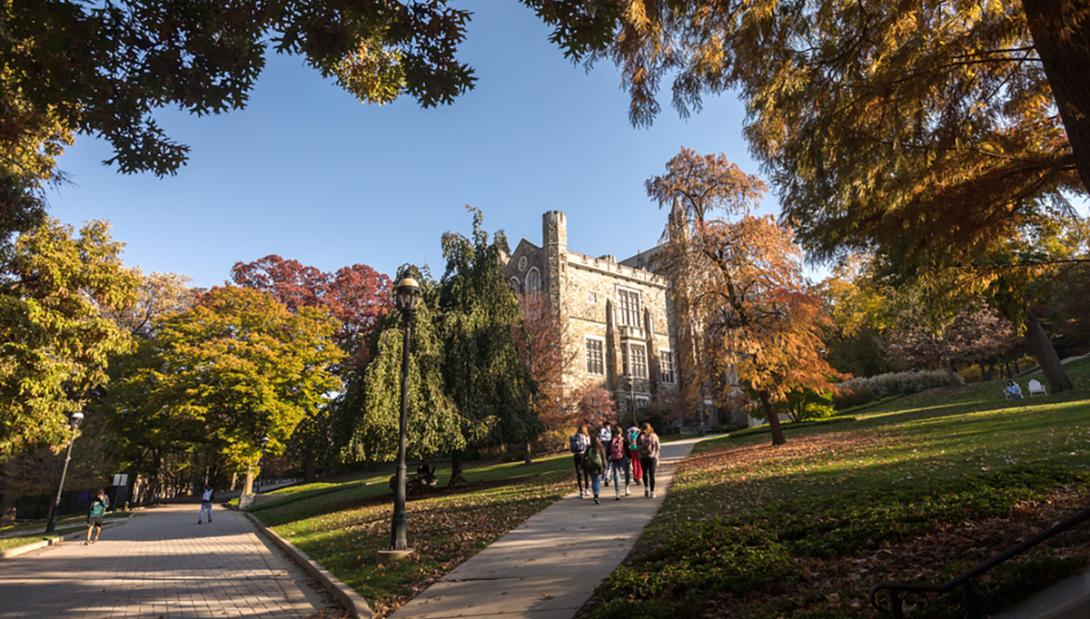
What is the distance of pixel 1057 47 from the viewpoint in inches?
190

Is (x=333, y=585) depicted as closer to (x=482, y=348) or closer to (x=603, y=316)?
(x=482, y=348)

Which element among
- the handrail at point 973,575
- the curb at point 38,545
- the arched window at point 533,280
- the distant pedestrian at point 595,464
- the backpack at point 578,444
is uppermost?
the arched window at point 533,280

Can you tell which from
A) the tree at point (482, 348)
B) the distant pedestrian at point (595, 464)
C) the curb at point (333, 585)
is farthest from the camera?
the tree at point (482, 348)

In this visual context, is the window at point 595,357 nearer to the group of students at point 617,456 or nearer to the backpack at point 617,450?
the group of students at point 617,456

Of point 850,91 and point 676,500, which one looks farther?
point 676,500

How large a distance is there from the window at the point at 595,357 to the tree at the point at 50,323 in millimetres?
30466

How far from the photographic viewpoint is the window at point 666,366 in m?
46.8

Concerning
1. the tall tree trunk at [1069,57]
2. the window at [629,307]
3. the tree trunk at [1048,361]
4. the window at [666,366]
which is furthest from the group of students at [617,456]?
the window at [666,366]

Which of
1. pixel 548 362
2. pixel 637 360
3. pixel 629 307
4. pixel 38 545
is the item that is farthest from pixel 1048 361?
pixel 38 545

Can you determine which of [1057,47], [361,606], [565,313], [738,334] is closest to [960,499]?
[1057,47]

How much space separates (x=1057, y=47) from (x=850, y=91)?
2.06 metres

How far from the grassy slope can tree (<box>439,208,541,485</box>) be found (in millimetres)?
1877

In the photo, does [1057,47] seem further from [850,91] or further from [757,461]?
[757,461]

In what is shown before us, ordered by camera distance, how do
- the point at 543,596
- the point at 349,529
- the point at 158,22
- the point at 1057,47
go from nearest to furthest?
the point at 158,22 → the point at 1057,47 → the point at 543,596 → the point at 349,529
